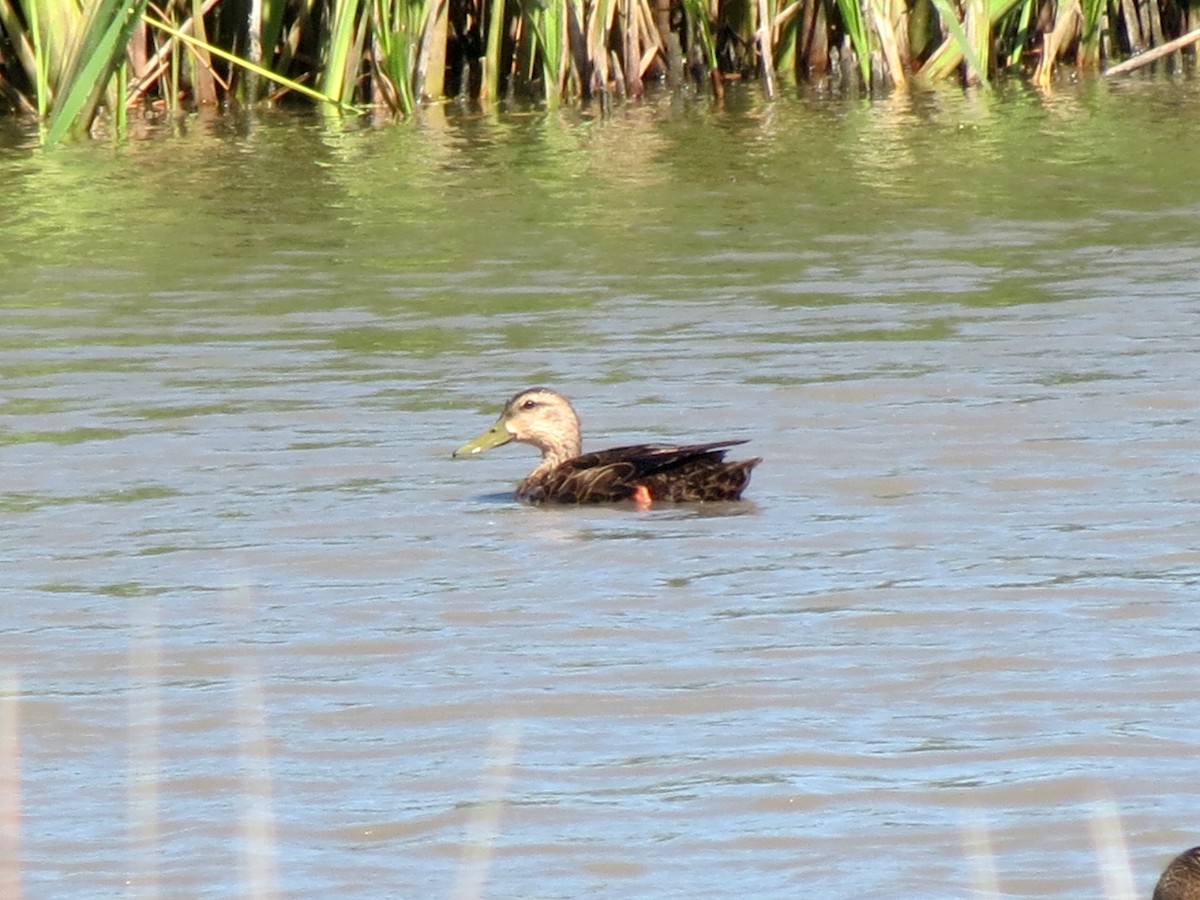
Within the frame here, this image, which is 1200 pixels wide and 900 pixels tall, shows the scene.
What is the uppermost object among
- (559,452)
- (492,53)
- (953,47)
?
(492,53)

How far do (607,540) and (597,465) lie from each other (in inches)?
22.5

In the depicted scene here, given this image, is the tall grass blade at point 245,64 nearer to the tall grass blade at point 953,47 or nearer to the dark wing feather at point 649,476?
the tall grass blade at point 953,47

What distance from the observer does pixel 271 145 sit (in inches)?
638

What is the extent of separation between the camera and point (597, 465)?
7766mm

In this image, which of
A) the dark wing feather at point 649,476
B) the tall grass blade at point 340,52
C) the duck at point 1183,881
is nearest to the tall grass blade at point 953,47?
the tall grass blade at point 340,52

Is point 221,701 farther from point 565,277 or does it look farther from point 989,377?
point 565,277

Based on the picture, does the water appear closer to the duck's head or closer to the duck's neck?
the duck's head

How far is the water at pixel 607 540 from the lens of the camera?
455cm

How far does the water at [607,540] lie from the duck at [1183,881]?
490 millimetres

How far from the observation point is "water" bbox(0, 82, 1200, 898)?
4547 millimetres

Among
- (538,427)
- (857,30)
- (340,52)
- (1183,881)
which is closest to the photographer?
(1183,881)

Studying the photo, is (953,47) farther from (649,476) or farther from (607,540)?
(607,540)

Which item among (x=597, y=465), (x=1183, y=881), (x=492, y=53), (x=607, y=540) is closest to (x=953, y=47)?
(x=492, y=53)

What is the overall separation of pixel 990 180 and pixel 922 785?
9.60 meters
